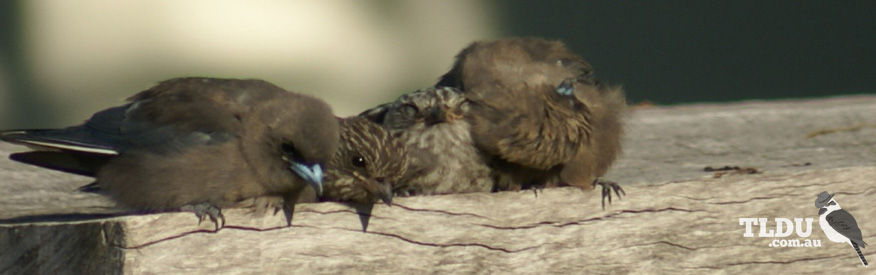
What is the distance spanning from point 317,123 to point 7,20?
4377mm

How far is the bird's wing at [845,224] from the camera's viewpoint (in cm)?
379

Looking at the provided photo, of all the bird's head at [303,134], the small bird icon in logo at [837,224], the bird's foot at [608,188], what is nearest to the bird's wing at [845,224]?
the small bird icon in logo at [837,224]

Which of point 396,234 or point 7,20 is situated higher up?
point 7,20

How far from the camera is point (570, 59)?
4699mm

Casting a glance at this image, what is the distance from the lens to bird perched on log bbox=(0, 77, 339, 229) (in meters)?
3.55

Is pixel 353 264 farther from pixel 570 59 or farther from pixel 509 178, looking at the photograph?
pixel 570 59

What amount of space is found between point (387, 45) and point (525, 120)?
13.7 feet

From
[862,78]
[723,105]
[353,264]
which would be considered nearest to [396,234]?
[353,264]

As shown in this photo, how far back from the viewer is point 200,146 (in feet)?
12.1

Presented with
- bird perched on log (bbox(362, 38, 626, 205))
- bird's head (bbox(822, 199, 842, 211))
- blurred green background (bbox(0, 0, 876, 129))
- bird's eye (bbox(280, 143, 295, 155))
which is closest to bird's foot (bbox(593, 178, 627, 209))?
bird perched on log (bbox(362, 38, 626, 205))

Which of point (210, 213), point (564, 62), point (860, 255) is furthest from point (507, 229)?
point (564, 62)

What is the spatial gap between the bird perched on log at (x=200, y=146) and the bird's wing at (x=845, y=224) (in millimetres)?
1460

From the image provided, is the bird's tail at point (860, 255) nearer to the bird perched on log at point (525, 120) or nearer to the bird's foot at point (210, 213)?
the bird perched on log at point (525, 120)

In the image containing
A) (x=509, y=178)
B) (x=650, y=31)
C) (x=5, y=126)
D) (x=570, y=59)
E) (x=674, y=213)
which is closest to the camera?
(x=674, y=213)
